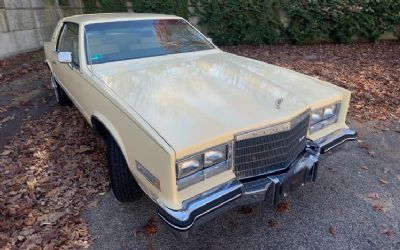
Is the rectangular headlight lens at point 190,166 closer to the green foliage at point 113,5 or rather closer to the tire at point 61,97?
the tire at point 61,97

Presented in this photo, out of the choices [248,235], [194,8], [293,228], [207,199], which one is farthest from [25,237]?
[194,8]

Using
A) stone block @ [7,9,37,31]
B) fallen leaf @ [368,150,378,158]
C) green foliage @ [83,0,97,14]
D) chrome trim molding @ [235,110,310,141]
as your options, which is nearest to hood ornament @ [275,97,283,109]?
chrome trim molding @ [235,110,310,141]

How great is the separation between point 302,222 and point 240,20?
23.8 ft

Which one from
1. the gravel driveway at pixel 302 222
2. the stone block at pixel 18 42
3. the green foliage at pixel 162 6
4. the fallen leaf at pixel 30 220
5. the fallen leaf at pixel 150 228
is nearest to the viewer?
the gravel driveway at pixel 302 222

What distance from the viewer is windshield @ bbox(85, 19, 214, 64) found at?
135 inches

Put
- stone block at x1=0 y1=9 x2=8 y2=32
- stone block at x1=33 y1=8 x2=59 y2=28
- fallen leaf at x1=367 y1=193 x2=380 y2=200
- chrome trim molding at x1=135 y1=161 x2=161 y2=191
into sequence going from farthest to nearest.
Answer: stone block at x1=33 y1=8 x2=59 y2=28 → stone block at x1=0 y1=9 x2=8 y2=32 → fallen leaf at x1=367 y1=193 x2=380 y2=200 → chrome trim molding at x1=135 y1=161 x2=161 y2=191

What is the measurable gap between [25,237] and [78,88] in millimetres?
1608

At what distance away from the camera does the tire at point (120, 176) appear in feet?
8.80

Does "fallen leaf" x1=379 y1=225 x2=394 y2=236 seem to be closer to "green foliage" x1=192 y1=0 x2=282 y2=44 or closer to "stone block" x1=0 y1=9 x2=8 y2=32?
"green foliage" x1=192 y1=0 x2=282 y2=44

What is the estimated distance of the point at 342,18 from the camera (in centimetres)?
870

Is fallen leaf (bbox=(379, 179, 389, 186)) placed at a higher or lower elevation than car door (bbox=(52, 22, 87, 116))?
lower

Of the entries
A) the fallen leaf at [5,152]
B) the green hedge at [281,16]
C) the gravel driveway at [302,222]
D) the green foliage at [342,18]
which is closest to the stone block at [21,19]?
the green hedge at [281,16]

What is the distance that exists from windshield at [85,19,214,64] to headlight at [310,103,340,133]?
1.70 metres

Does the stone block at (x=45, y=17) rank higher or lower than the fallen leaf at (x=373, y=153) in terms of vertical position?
higher
